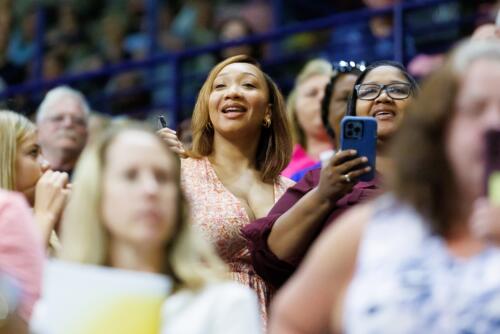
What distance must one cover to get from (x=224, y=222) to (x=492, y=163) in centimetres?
248

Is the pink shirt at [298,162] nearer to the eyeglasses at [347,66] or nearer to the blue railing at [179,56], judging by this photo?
the eyeglasses at [347,66]

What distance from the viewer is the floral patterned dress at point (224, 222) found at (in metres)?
5.29

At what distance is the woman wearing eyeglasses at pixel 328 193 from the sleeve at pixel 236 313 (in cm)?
131

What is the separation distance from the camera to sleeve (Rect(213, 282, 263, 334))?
3.30 m

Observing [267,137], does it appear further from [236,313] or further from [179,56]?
[179,56]

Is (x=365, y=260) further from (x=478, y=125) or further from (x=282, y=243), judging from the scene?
(x=282, y=243)

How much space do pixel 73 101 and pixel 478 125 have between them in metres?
4.59

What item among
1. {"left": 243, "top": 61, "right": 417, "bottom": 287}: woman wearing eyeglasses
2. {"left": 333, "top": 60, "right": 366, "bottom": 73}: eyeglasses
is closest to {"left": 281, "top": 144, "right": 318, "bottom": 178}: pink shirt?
{"left": 333, "top": 60, "right": 366, "bottom": 73}: eyeglasses

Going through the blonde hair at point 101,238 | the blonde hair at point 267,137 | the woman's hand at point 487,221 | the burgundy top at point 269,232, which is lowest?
the burgundy top at point 269,232

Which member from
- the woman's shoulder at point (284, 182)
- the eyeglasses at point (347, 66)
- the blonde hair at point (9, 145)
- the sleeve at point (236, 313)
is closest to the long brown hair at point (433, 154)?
the sleeve at point (236, 313)

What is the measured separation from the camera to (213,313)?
3322 millimetres

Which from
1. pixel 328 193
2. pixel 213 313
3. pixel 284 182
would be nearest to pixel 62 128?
pixel 284 182

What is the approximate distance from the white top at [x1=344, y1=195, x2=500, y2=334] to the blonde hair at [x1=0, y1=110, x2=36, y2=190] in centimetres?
247

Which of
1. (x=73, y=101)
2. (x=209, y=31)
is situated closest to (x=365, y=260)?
(x=73, y=101)
